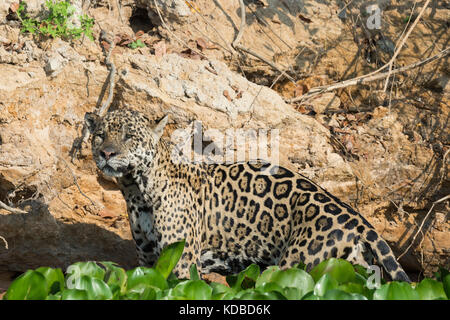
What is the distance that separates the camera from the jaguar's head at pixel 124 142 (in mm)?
6449

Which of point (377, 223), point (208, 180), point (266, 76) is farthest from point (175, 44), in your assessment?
point (377, 223)

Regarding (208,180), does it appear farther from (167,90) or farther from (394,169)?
(394,169)

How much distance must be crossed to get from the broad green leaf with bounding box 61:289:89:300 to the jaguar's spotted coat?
106 inches

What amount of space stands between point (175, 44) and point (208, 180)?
3.37 metres

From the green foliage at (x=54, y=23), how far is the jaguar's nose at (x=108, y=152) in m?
3.24

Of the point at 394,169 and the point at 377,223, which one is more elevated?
the point at 394,169

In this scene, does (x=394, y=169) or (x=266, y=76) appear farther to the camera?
(x=266, y=76)

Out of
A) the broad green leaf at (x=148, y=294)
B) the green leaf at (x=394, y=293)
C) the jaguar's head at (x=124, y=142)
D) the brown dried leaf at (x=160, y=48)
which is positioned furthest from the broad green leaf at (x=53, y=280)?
the brown dried leaf at (x=160, y=48)

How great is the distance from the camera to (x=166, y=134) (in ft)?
29.1

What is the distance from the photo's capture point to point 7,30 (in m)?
9.03

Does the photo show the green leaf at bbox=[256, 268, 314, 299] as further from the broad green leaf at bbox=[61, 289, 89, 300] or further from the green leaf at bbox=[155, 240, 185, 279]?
the broad green leaf at bbox=[61, 289, 89, 300]

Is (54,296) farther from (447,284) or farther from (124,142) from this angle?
(124,142)

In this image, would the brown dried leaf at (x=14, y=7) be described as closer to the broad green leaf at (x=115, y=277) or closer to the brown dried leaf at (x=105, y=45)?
the brown dried leaf at (x=105, y=45)

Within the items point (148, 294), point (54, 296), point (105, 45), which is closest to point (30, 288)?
point (54, 296)
